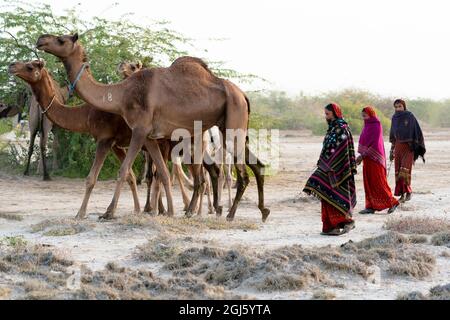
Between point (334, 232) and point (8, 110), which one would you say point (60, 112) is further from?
point (8, 110)

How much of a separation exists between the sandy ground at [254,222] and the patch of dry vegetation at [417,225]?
0.22 meters

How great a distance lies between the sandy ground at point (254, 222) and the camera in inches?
337

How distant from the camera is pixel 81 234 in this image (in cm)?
1077

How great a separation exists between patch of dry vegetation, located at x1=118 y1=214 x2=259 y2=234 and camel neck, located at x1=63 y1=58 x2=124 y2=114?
4.96 feet

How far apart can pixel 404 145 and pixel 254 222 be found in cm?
380

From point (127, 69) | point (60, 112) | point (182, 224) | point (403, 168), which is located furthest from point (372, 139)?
point (60, 112)

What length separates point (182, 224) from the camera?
38.0 feet

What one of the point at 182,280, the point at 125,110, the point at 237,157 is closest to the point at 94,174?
the point at 125,110

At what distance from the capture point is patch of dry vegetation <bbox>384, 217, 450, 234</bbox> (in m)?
11.4

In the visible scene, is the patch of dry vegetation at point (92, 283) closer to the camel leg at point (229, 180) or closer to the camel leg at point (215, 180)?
the camel leg at point (215, 180)

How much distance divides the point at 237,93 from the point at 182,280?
455 cm

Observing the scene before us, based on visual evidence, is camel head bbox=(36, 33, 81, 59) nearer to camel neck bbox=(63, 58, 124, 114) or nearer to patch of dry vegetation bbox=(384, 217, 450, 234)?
camel neck bbox=(63, 58, 124, 114)

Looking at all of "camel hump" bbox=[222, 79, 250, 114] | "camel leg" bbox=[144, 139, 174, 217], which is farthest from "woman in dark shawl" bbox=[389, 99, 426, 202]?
"camel leg" bbox=[144, 139, 174, 217]
